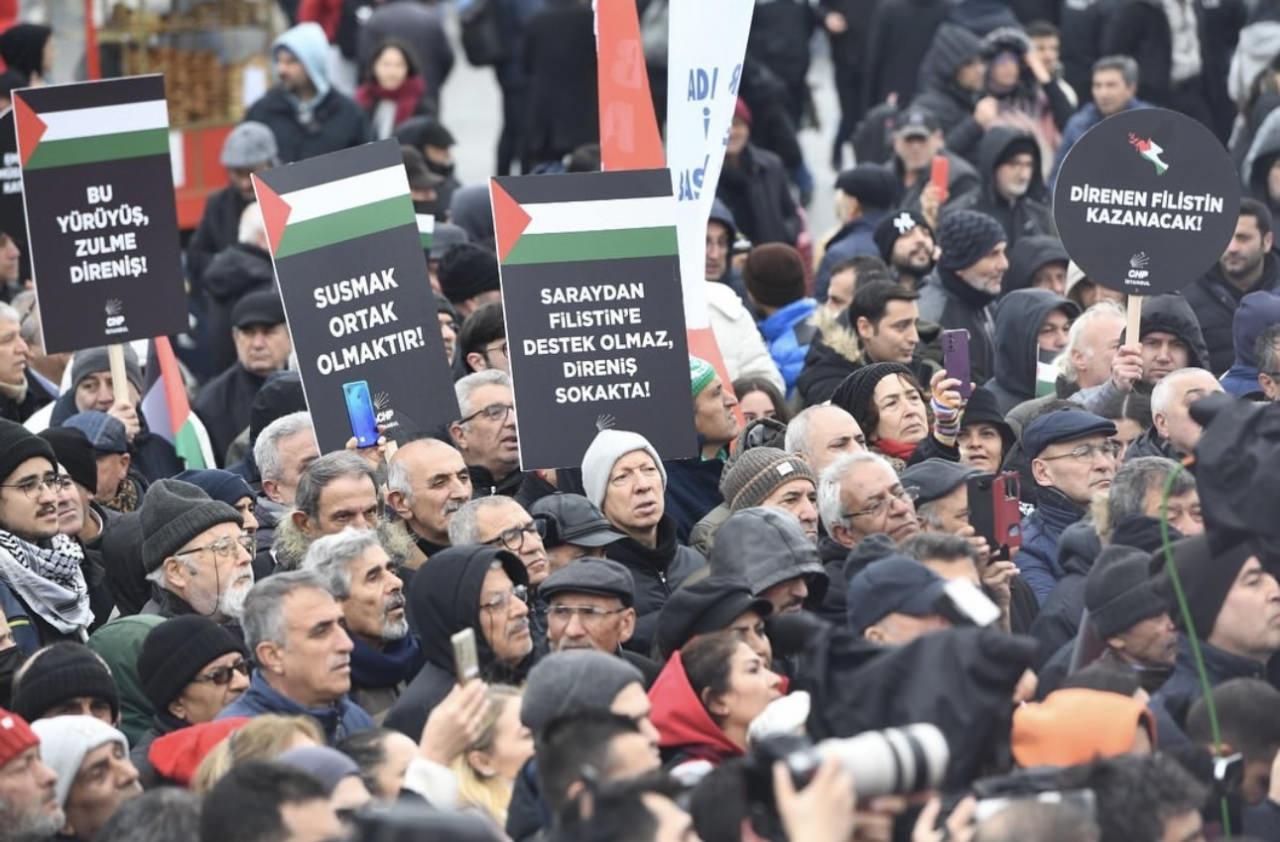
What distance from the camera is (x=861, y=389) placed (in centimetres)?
1003

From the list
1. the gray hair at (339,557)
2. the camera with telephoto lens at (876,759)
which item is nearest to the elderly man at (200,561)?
the gray hair at (339,557)

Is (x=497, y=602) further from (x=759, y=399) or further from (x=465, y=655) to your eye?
(x=759, y=399)

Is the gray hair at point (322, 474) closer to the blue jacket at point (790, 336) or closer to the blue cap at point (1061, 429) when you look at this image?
the blue cap at point (1061, 429)

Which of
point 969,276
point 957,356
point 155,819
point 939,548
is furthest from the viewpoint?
point 969,276

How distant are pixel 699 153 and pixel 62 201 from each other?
258cm

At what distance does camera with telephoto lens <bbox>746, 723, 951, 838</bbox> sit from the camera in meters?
5.08

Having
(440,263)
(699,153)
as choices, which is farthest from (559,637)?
(440,263)

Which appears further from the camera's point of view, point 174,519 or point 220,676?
point 174,519

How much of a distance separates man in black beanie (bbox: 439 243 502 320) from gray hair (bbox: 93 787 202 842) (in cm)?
629

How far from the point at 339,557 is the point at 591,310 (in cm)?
181

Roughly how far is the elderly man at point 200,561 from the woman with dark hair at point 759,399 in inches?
113

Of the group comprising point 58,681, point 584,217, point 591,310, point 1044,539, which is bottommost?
point 1044,539

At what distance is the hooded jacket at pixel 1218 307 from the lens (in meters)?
12.2

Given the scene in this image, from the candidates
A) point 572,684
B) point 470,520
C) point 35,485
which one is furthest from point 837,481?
point 35,485
